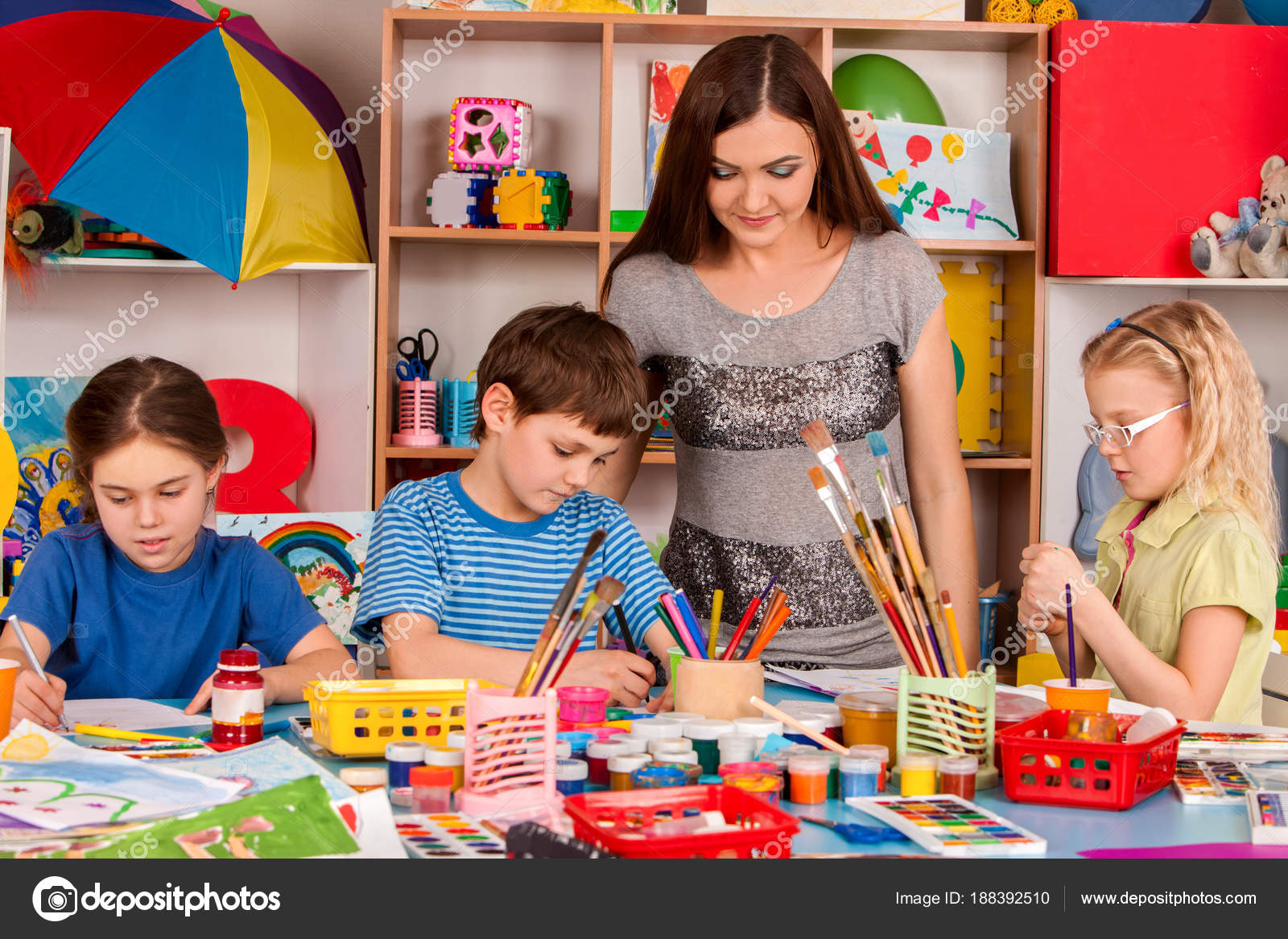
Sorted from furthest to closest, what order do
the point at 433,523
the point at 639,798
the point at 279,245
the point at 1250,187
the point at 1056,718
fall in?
the point at 1250,187, the point at 279,245, the point at 433,523, the point at 1056,718, the point at 639,798

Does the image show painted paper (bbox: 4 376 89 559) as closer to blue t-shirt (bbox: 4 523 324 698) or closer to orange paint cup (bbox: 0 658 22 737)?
blue t-shirt (bbox: 4 523 324 698)

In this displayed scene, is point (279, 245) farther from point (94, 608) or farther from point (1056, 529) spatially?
point (1056, 529)

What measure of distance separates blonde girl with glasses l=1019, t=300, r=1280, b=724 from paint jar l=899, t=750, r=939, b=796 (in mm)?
403

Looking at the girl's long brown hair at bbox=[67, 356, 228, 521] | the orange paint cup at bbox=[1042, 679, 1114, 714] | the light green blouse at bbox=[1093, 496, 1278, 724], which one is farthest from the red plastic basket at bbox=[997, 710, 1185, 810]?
the girl's long brown hair at bbox=[67, 356, 228, 521]

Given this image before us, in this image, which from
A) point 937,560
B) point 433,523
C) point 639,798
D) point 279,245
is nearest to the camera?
point 639,798

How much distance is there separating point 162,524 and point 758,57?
85cm

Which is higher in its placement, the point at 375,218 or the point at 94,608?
the point at 375,218

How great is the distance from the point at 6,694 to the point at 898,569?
2.17 ft

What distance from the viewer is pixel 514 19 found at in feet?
8.14

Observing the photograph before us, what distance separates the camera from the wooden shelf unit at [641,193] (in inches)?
96.9

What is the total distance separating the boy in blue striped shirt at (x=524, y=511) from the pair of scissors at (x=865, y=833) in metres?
0.58
